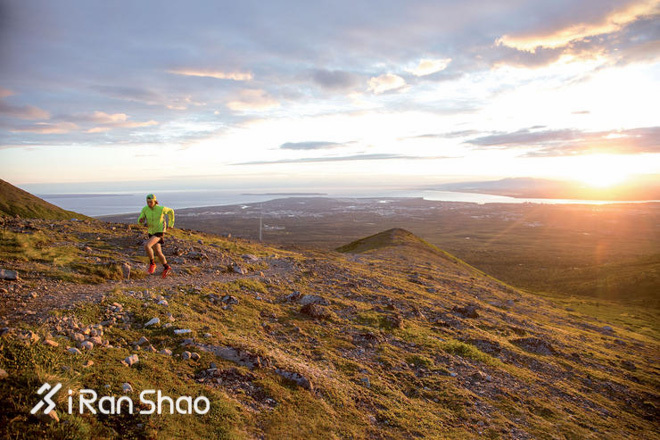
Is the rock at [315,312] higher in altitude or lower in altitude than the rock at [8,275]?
lower

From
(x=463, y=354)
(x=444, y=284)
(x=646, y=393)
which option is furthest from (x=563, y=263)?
(x=463, y=354)

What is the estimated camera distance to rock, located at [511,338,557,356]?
1817 centimetres

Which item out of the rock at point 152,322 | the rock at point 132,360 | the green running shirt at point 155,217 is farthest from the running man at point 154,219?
the rock at point 132,360

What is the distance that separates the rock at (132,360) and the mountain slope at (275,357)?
0.14 metres

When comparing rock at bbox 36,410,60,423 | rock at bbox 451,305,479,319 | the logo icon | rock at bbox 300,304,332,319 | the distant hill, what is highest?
the distant hill

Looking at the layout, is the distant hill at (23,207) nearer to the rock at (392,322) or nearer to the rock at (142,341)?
the rock at (142,341)

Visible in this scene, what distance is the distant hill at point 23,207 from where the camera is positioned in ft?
148

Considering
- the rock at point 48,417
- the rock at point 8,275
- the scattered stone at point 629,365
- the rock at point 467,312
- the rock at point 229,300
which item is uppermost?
the rock at point 8,275

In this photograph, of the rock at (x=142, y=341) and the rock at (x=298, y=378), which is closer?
the rock at (x=142, y=341)

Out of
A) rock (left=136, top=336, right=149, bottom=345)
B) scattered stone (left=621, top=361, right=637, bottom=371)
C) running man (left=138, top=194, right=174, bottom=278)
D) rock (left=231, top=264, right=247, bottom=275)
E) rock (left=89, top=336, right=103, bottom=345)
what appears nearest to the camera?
rock (left=89, top=336, right=103, bottom=345)

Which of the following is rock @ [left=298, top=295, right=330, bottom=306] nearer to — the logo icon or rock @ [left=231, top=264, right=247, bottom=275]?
rock @ [left=231, top=264, right=247, bottom=275]

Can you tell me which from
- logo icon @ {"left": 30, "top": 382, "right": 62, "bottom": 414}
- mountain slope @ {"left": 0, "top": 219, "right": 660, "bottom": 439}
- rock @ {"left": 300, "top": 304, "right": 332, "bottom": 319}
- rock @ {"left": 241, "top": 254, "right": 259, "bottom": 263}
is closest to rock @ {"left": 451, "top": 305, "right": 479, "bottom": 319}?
mountain slope @ {"left": 0, "top": 219, "right": 660, "bottom": 439}

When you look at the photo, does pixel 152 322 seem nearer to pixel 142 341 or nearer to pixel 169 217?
pixel 142 341

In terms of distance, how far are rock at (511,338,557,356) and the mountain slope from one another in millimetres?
160
